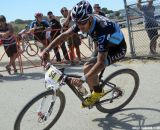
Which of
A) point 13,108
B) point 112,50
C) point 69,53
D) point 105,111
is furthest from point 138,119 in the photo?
point 69,53

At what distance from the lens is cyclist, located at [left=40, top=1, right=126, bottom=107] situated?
17.4 ft

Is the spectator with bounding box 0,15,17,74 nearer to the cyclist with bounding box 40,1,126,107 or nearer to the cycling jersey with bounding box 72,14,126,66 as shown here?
the cyclist with bounding box 40,1,126,107

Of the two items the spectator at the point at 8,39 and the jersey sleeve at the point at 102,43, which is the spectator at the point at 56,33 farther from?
the jersey sleeve at the point at 102,43

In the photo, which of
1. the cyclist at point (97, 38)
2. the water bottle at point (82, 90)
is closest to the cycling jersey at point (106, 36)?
the cyclist at point (97, 38)

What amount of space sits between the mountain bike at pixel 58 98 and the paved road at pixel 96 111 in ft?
0.71

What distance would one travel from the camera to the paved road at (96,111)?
593 centimetres

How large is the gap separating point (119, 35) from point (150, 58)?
5.62 meters

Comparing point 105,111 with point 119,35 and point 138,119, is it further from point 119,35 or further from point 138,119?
point 119,35

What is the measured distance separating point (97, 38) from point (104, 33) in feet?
0.41

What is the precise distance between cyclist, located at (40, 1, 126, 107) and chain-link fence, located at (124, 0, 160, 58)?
5.21 m

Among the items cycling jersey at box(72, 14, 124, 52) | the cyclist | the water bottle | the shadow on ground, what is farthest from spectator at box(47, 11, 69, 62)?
cycling jersey at box(72, 14, 124, 52)

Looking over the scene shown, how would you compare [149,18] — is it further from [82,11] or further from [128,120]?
[82,11]

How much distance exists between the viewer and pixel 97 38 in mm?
5438

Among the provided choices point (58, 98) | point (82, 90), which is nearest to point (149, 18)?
point (82, 90)
